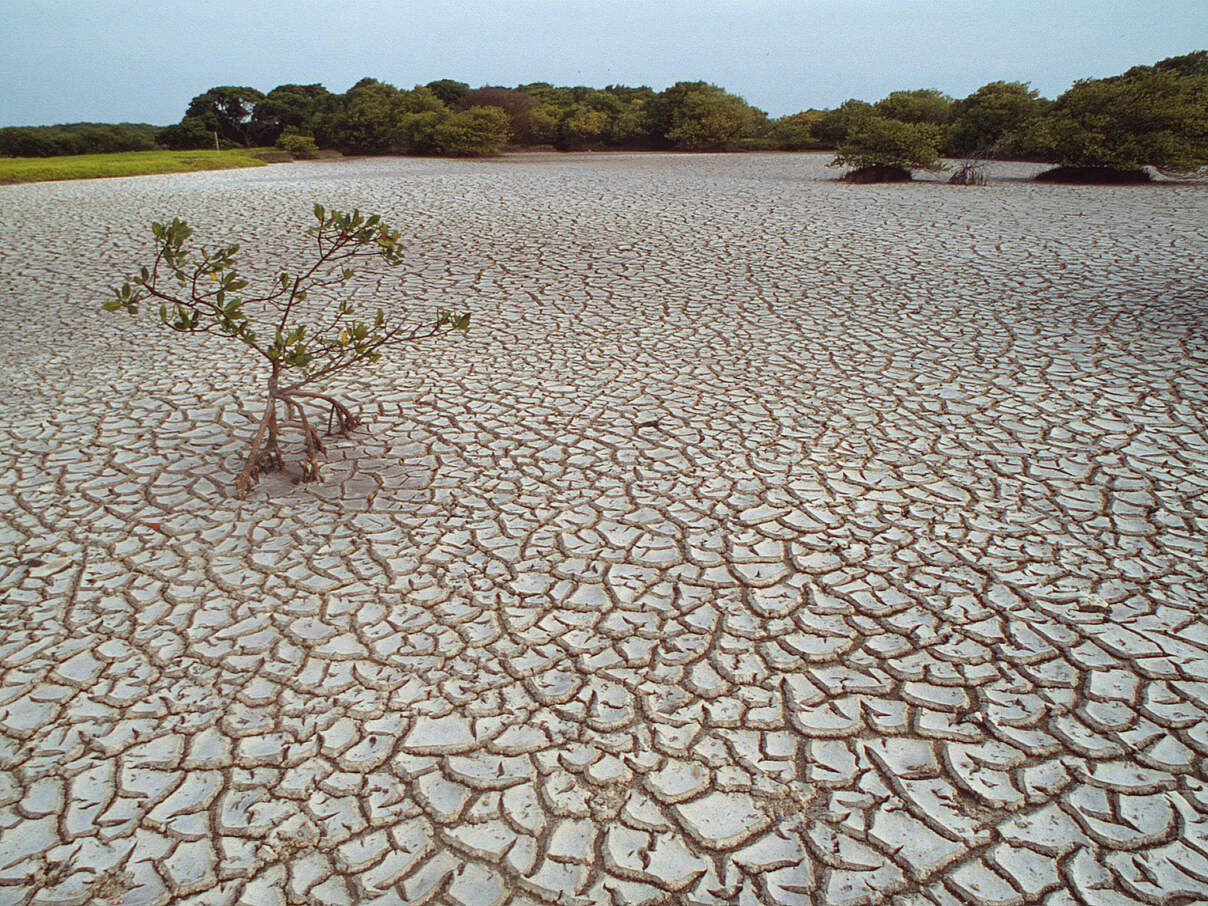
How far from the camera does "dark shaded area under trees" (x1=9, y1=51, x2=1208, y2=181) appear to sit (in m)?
11.9

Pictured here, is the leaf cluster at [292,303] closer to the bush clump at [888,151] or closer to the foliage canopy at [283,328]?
the foliage canopy at [283,328]

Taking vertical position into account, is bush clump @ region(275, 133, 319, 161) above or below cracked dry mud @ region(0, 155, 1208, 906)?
above

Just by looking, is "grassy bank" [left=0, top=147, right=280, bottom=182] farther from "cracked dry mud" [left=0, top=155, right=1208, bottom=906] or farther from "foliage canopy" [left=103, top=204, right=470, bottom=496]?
"foliage canopy" [left=103, top=204, right=470, bottom=496]

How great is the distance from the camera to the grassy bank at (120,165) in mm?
13047

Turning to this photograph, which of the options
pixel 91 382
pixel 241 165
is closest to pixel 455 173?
pixel 241 165

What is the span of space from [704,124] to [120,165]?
12.9 metres

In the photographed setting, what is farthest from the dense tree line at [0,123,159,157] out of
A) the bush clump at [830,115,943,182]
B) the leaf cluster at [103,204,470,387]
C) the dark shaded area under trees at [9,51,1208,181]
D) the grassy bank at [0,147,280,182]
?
the bush clump at [830,115,943,182]

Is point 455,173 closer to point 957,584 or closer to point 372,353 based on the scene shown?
point 372,353

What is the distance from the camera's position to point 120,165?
1433cm

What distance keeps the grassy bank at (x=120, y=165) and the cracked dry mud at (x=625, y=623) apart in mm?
10476

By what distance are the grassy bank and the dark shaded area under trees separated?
2507 mm

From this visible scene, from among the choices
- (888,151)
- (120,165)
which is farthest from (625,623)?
(120,165)

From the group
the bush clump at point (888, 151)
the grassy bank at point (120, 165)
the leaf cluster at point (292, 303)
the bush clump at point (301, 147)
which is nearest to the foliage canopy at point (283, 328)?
the leaf cluster at point (292, 303)

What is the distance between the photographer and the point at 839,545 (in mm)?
2760
